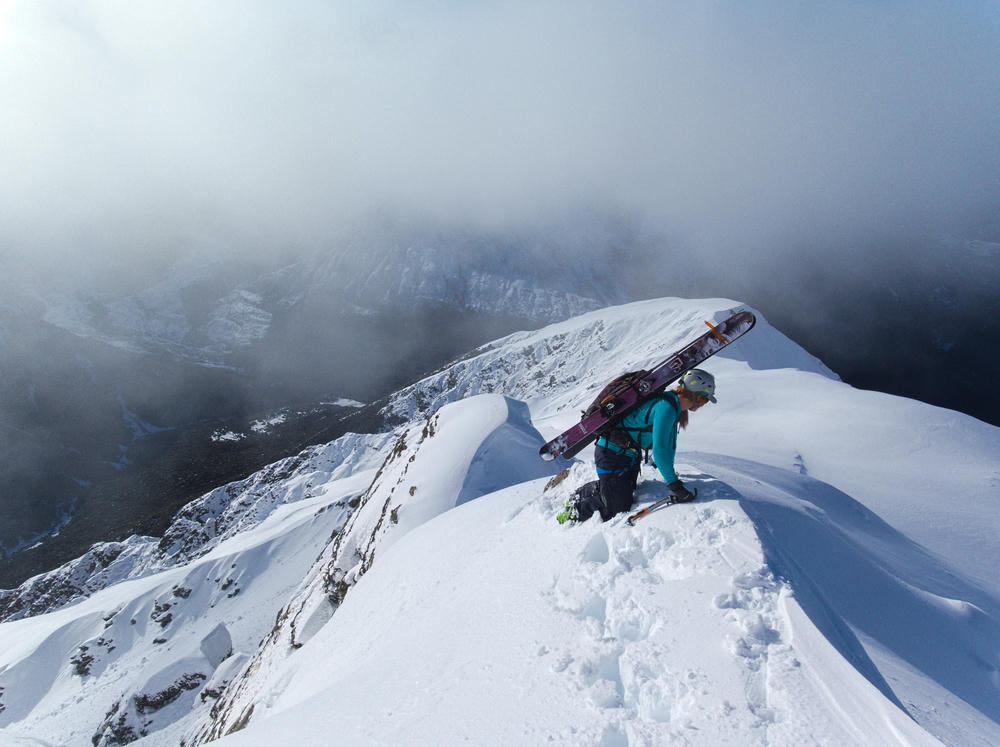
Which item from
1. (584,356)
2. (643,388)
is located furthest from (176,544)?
(643,388)

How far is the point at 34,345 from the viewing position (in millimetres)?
165375

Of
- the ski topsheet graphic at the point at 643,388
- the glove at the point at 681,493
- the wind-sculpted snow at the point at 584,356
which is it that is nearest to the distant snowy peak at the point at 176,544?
the wind-sculpted snow at the point at 584,356

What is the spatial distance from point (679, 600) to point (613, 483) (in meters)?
1.73

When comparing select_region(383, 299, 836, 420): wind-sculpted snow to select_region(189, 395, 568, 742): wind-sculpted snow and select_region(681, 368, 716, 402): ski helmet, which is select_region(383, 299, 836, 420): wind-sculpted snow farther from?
select_region(681, 368, 716, 402): ski helmet

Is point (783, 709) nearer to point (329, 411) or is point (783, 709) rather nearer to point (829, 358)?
point (829, 358)

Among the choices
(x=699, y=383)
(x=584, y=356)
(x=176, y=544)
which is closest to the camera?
(x=699, y=383)

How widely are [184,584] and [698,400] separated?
45318 mm

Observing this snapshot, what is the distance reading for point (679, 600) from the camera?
12.6 ft

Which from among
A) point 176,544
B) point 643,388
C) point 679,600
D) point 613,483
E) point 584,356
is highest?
point 643,388

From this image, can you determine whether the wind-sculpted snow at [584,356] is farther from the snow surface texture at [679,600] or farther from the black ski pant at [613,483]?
the black ski pant at [613,483]

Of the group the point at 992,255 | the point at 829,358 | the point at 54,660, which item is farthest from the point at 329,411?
the point at 992,255

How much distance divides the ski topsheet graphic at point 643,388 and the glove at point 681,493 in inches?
37.5

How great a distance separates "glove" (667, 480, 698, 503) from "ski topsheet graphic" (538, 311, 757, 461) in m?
0.95

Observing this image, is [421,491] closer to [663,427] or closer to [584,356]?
[663,427]
